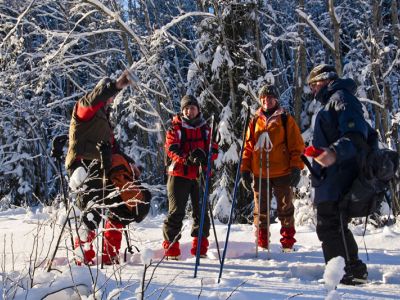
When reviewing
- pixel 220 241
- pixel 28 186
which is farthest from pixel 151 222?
pixel 28 186

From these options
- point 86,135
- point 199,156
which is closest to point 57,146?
point 86,135

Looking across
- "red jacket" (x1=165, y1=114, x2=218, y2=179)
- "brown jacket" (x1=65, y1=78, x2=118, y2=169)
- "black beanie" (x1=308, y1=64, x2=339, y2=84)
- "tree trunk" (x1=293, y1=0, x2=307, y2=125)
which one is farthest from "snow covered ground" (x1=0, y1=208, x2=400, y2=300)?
"tree trunk" (x1=293, y1=0, x2=307, y2=125)

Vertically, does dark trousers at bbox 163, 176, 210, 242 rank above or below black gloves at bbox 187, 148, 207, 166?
below

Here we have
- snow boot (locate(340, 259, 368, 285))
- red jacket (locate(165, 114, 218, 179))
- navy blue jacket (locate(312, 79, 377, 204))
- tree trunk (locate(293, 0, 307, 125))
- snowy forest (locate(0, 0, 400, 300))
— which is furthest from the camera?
tree trunk (locate(293, 0, 307, 125))

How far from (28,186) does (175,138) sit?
760 inches

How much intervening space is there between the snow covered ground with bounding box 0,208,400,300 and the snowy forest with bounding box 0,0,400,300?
0.05 ft

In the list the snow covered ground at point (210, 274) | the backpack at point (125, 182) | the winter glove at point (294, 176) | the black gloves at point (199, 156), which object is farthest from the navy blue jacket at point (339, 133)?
the backpack at point (125, 182)

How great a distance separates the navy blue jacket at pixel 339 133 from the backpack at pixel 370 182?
0.09 m

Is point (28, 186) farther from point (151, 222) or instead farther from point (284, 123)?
point (284, 123)

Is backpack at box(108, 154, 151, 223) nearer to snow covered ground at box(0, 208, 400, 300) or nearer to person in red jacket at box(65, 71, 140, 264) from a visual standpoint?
person in red jacket at box(65, 71, 140, 264)

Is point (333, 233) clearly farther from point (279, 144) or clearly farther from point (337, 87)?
point (279, 144)

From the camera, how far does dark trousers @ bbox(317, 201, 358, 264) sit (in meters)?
3.82

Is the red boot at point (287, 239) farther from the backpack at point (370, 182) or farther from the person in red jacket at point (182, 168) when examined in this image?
the backpack at point (370, 182)

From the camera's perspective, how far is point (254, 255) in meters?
5.08
